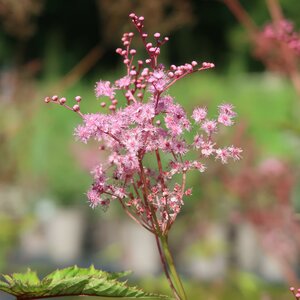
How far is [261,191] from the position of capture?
16.3 ft

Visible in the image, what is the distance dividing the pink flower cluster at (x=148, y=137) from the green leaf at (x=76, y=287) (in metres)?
0.13

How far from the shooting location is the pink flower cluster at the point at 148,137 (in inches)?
60.9

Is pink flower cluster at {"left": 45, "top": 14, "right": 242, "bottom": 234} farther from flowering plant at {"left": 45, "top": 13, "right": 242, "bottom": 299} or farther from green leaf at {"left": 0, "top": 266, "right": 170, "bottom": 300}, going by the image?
green leaf at {"left": 0, "top": 266, "right": 170, "bottom": 300}

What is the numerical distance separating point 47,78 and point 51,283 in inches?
1338

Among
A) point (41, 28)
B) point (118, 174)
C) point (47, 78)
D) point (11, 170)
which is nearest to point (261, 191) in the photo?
point (11, 170)

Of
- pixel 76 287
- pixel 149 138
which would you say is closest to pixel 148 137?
pixel 149 138

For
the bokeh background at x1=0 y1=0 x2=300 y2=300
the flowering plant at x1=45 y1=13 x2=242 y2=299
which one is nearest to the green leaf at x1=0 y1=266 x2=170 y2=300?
the flowering plant at x1=45 y1=13 x2=242 y2=299

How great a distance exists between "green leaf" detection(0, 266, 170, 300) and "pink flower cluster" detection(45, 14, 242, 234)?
13 cm

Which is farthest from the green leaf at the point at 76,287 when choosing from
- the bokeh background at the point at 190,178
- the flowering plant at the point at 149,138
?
the bokeh background at the point at 190,178

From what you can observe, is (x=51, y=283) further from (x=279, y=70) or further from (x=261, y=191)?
(x=261, y=191)

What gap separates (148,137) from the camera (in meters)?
1.55

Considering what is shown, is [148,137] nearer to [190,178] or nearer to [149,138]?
[149,138]

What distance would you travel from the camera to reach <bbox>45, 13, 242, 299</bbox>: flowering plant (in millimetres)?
1546

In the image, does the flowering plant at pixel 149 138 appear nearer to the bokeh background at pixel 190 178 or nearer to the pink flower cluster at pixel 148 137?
the pink flower cluster at pixel 148 137
